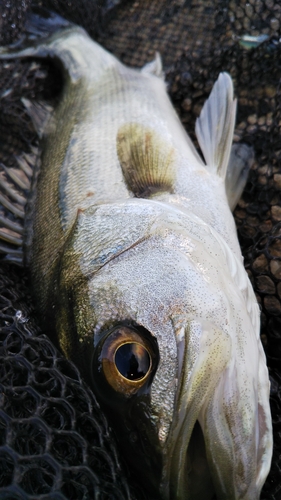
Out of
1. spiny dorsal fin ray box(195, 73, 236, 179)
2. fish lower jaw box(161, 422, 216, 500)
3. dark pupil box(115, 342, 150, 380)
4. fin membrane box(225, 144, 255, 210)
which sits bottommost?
fish lower jaw box(161, 422, 216, 500)

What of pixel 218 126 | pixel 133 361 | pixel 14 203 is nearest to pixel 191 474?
pixel 133 361

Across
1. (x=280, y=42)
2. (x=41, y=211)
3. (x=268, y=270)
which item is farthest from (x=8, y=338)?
(x=280, y=42)

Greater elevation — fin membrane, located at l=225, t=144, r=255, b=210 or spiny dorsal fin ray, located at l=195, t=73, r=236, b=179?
spiny dorsal fin ray, located at l=195, t=73, r=236, b=179

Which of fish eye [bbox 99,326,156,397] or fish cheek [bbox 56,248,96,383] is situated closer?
fish eye [bbox 99,326,156,397]

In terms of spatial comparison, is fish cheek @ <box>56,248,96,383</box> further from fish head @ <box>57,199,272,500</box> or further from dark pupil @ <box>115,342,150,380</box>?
dark pupil @ <box>115,342,150,380</box>

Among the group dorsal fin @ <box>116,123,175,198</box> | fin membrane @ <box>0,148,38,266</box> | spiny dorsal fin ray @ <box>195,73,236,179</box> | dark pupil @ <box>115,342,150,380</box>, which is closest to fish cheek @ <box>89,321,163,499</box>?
dark pupil @ <box>115,342,150,380</box>

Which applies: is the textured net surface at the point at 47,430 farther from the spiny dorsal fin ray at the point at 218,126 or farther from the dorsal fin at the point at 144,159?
the spiny dorsal fin ray at the point at 218,126

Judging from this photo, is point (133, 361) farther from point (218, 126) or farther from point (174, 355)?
point (218, 126)
